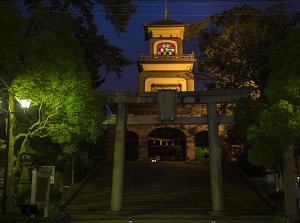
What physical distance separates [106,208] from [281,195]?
9.66m

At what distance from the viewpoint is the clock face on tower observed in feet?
146

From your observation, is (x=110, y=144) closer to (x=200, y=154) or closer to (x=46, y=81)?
(x=200, y=154)

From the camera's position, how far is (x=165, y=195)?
2447cm

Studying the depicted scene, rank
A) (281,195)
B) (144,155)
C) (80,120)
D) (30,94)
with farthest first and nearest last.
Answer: (144,155), (281,195), (80,120), (30,94)

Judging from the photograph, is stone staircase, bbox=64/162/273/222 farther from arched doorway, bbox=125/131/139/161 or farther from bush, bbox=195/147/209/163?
arched doorway, bbox=125/131/139/161

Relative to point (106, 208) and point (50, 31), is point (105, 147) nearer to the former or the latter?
point (106, 208)

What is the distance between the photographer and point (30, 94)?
1709 cm

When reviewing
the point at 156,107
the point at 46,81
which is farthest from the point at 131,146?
the point at 46,81

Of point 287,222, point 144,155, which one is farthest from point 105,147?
point 287,222

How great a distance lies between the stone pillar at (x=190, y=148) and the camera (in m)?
35.4

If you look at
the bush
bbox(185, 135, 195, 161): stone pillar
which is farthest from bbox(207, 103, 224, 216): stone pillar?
bbox(185, 135, 195, 161): stone pillar

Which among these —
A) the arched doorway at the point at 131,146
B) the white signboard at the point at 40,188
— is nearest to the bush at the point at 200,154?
the arched doorway at the point at 131,146

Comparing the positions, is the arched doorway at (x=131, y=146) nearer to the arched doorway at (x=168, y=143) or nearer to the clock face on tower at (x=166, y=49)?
the arched doorway at (x=168, y=143)

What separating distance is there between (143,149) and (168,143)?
4146mm
